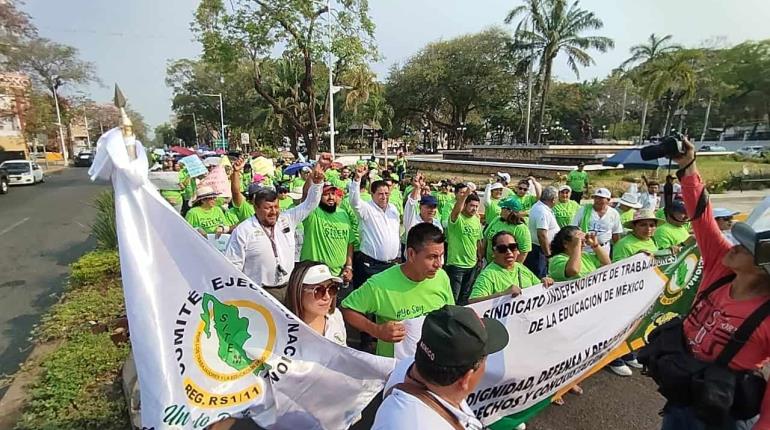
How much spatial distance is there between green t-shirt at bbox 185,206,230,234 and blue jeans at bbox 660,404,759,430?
4.99 metres

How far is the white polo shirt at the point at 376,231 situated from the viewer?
18.1ft

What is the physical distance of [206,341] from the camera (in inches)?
89.4

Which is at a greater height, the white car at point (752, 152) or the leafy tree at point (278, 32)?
the leafy tree at point (278, 32)

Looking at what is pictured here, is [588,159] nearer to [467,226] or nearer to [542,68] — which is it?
[542,68]

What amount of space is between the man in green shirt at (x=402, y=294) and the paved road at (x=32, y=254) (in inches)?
176

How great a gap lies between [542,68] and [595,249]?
39.6 metres

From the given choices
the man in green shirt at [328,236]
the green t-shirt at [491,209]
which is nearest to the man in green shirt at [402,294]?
the man in green shirt at [328,236]

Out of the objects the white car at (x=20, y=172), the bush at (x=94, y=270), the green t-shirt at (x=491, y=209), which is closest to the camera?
the bush at (x=94, y=270)

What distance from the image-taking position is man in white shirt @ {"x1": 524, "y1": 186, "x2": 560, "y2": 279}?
5.95m

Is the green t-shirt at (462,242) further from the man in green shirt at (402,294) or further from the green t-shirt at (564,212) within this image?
the man in green shirt at (402,294)

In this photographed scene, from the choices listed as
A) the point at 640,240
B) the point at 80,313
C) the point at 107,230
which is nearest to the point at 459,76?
the point at 107,230

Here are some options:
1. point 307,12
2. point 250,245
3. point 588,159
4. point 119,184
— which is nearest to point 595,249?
point 250,245

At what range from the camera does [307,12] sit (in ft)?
62.5

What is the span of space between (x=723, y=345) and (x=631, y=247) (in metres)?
2.47
